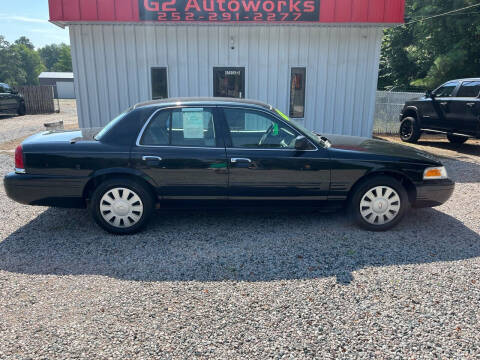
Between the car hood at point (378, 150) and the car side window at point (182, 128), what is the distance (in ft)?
5.05

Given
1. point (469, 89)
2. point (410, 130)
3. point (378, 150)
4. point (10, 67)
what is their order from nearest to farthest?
point (378, 150), point (469, 89), point (410, 130), point (10, 67)

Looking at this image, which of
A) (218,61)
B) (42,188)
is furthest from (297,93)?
(42,188)

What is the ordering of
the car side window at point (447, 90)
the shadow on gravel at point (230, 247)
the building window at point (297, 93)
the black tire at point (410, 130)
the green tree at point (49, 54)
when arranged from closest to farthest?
the shadow on gravel at point (230, 247) < the building window at point (297, 93) < the car side window at point (447, 90) < the black tire at point (410, 130) < the green tree at point (49, 54)

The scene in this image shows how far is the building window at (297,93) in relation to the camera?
9.66 metres

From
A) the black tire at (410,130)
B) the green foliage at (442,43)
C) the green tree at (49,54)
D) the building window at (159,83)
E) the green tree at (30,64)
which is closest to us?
the building window at (159,83)

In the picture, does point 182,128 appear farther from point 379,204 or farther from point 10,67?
point 10,67

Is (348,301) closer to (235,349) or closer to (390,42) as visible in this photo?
(235,349)

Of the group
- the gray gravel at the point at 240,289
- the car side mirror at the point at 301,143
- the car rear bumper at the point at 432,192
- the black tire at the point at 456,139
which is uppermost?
the car side mirror at the point at 301,143

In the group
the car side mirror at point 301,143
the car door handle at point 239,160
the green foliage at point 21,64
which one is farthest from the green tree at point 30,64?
the car side mirror at point 301,143

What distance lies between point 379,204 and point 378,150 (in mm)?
694

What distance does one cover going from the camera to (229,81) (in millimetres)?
9617

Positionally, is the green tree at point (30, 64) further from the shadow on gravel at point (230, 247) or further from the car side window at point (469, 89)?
the shadow on gravel at point (230, 247)

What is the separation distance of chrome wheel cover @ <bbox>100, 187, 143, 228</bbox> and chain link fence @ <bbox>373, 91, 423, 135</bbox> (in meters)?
11.7

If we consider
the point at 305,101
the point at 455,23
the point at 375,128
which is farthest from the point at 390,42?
the point at 305,101
